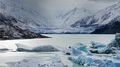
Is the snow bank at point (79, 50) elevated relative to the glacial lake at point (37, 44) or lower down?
elevated

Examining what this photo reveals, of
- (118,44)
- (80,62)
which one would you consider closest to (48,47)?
(118,44)

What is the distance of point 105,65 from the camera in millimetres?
26203

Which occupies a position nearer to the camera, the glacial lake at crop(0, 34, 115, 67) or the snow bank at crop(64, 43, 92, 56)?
the glacial lake at crop(0, 34, 115, 67)

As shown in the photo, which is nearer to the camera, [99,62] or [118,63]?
[118,63]

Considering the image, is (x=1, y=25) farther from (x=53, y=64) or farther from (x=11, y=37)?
(x=53, y=64)

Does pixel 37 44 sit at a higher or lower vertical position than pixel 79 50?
lower

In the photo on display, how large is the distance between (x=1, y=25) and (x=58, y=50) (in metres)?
72.0

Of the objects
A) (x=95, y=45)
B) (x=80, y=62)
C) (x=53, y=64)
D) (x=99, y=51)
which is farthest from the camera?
(x=95, y=45)

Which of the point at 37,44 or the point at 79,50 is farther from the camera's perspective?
the point at 37,44

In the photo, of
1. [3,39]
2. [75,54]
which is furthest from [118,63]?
[3,39]

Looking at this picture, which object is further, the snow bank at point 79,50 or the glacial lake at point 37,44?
the snow bank at point 79,50

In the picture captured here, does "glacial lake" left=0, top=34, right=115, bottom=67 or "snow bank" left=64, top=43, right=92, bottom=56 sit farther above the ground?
"snow bank" left=64, top=43, right=92, bottom=56

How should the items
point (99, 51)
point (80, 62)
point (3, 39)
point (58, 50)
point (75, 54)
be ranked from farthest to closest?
1. point (3, 39)
2. point (58, 50)
3. point (99, 51)
4. point (75, 54)
5. point (80, 62)

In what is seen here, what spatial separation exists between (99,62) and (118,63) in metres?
2.18
